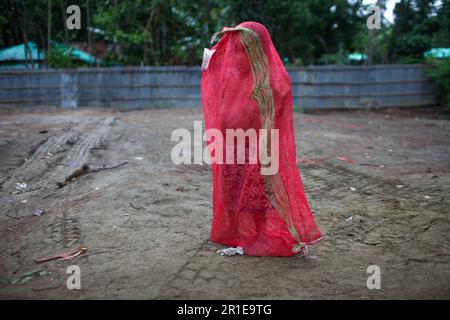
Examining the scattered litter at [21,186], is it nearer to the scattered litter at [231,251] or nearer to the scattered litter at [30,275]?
the scattered litter at [30,275]

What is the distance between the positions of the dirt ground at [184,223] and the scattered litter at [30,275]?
0.05 ft

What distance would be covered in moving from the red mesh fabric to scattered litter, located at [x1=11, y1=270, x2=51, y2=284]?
131 cm

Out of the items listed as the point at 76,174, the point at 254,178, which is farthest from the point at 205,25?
the point at 254,178

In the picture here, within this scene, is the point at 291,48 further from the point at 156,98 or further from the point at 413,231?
the point at 413,231

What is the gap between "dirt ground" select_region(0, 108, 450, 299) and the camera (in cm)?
282

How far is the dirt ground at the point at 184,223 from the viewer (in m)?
2.82

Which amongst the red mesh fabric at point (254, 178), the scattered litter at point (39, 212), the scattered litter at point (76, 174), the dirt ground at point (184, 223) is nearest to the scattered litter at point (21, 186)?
the dirt ground at point (184, 223)

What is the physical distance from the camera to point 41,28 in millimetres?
16547

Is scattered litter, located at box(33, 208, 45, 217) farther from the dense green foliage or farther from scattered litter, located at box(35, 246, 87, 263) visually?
the dense green foliage

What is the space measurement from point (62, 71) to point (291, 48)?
27.3 feet

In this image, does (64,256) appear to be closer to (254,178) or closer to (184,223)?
(184,223)

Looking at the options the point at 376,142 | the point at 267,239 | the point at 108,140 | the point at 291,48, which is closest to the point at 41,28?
the point at 291,48

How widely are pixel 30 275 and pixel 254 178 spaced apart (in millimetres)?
1725

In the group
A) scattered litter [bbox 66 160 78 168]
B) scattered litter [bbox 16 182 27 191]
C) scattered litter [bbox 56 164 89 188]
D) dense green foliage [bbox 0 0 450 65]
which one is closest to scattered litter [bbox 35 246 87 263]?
scattered litter [bbox 56 164 89 188]
